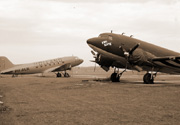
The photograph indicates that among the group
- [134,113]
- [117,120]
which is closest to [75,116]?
[117,120]

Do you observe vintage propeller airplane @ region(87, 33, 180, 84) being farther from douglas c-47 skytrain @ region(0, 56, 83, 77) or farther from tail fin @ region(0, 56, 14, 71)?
tail fin @ region(0, 56, 14, 71)

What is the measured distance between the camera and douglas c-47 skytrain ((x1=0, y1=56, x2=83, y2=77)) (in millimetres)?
47094

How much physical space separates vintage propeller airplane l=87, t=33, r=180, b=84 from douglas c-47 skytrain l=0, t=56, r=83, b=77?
25.3 m

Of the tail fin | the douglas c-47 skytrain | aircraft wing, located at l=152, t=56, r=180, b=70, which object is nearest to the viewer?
aircraft wing, located at l=152, t=56, r=180, b=70

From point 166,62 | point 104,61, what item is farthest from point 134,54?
point 104,61

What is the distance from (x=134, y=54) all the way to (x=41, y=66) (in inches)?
1181

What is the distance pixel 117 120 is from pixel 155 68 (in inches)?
716

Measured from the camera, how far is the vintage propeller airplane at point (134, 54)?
23.1 meters

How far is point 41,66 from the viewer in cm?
4872

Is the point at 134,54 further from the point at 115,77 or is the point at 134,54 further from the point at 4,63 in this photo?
the point at 4,63

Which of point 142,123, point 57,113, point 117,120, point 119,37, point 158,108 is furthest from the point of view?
point 119,37

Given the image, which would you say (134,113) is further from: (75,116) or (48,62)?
(48,62)

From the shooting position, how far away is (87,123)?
276 inches

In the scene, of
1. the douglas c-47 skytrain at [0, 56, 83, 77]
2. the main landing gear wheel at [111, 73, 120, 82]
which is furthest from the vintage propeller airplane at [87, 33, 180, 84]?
the douglas c-47 skytrain at [0, 56, 83, 77]
